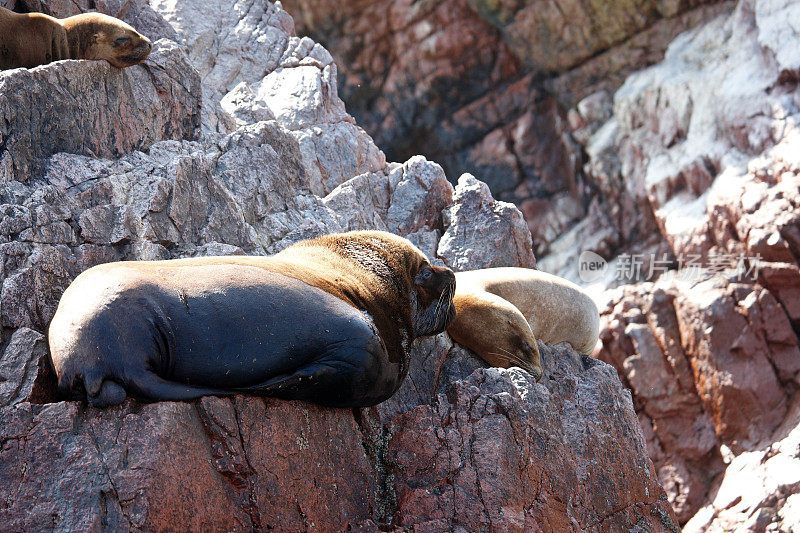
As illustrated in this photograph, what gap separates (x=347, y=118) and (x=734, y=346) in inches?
304

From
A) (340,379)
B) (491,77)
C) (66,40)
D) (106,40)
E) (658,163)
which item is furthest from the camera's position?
(491,77)

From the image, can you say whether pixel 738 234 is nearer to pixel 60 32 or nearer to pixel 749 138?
pixel 749 138

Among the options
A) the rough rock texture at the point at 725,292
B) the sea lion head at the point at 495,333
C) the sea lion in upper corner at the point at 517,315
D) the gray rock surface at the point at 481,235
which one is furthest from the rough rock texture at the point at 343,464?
the rough rock texture at the point at 725,292

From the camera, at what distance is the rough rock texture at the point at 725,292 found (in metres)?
12.7

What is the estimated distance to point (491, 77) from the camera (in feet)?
78.6

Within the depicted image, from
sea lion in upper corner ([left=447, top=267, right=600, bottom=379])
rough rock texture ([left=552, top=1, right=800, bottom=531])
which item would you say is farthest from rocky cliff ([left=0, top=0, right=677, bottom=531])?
rough rock texture ([left=552, top=1, right=800, bottom=531])

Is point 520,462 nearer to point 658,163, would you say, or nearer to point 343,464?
point 343,464

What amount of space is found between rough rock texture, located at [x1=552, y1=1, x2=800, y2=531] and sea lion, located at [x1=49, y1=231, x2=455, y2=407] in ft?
27.0

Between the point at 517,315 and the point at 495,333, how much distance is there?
1.09 feet

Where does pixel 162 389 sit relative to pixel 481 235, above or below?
above

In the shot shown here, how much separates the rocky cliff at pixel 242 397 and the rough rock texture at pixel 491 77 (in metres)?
15.1

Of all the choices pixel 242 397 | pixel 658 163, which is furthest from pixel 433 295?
pixel 658 163

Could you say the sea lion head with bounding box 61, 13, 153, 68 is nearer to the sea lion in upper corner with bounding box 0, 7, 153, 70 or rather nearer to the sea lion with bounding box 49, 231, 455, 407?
the sea lion in upper corner with bounding box 0, 7, 153, 70

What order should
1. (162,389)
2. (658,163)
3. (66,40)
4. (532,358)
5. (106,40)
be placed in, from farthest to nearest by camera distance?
1. (658,163)
2. (66,40)
3. (106,40)
4. (532,358)
5. (162,389)
